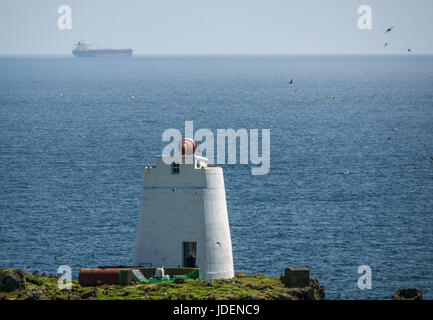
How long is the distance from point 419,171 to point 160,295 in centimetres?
11458

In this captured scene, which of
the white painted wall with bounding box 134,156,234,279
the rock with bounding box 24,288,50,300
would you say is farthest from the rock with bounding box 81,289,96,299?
the white painted wall with bounding box 134,156,234,279

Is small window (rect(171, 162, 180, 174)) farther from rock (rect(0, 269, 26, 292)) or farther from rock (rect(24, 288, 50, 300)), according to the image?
rock (rect(0, 269, 26, 292))

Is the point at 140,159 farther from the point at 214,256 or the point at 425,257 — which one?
→ the point at 214,256

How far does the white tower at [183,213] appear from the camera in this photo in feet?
183

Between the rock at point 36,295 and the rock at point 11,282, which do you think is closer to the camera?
the rock at point 36,295

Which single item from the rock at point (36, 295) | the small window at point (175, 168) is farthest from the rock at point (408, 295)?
the rock at point (36, 295)

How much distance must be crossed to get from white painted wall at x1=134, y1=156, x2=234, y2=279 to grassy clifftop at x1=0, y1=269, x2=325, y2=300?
6.04 ft

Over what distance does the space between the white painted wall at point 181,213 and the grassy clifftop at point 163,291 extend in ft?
6.04

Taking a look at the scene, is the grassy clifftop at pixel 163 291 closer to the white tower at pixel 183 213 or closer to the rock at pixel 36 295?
Result: the rock at pixel 36 295

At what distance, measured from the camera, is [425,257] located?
101 meters

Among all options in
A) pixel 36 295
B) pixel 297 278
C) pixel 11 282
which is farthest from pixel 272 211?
pixel 36 295

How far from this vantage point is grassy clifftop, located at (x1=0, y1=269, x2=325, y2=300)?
52.4 meters
